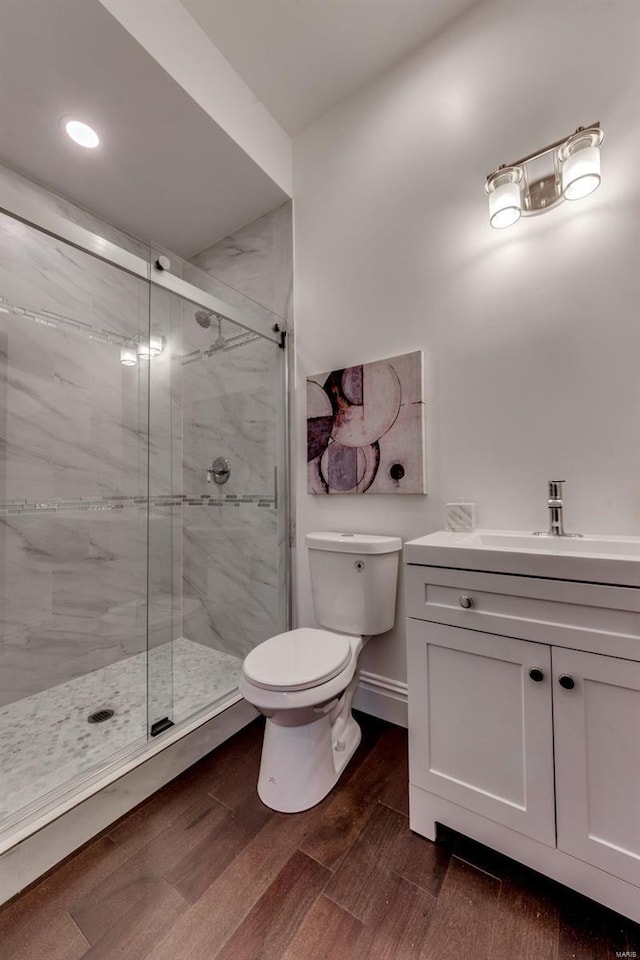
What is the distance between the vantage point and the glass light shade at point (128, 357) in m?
2.15

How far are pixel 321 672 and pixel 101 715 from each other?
1080 millimetres

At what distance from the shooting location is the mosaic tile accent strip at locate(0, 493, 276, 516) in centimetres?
179

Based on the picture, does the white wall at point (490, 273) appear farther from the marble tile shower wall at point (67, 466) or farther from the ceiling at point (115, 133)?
the marble tile shower wall at point (67, 466)

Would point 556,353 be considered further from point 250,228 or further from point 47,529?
point 47,529

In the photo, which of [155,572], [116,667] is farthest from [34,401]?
[116,667]

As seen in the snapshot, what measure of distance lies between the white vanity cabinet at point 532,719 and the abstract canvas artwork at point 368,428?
1.88 ft

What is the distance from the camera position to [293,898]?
3.10 ft

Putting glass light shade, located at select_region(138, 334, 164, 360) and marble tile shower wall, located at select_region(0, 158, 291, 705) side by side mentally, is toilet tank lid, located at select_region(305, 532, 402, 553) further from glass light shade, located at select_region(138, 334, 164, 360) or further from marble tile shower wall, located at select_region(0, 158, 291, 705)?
glass light shade, located at select_region(138, 334, 164, 360)

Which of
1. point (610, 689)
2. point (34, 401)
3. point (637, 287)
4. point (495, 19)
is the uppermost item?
point (495, 19)

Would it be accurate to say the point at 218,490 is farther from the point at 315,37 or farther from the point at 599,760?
the point at 315,37

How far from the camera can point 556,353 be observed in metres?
1.29

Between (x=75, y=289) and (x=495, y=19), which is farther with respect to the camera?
(x=75, y=289)

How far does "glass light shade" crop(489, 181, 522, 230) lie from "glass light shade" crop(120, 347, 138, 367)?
6.09 ft

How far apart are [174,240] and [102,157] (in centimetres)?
59
